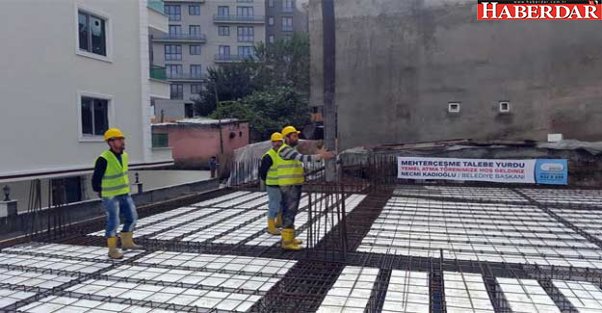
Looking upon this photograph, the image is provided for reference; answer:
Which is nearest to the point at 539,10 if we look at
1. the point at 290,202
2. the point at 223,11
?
the point at 290,202

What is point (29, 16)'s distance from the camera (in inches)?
404

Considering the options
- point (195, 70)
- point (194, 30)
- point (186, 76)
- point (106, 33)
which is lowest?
point (106, 33)

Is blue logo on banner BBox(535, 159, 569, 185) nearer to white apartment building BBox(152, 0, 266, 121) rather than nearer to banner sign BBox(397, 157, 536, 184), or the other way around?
banner sign BBox(397, 157, 536, 184)

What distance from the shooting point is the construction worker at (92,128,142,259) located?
5.73m

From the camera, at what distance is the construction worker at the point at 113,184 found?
5.73 m

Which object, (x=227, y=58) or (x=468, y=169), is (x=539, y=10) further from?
(x=227, y=58)

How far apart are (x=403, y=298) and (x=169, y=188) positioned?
9194 mm

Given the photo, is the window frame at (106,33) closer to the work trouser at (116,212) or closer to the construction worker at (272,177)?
the work trouser at (116,212)

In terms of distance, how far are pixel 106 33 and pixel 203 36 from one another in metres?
42.8

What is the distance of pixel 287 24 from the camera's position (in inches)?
2265

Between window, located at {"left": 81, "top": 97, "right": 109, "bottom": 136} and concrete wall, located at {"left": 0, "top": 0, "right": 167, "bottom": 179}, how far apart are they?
0.17 m

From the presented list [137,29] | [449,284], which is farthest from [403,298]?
[137,29]

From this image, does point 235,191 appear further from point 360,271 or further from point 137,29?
point 360,271

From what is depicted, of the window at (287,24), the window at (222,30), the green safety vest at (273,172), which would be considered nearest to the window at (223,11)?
the window at (222,30)
